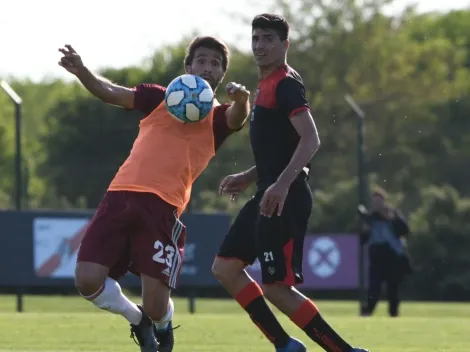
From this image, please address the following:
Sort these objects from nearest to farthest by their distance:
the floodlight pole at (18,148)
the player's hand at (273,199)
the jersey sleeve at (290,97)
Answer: the player's hand at (273,199) < the jersey sleeve at (290,97) < the floodlight pole at (18,148)

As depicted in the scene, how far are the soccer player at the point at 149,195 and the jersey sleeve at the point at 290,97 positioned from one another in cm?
27

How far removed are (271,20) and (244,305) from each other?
6.23ft

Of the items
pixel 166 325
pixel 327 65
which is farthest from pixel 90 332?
pixel 327 65

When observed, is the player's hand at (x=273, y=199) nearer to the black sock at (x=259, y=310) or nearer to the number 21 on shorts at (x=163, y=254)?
the number 21 on shorts at (x=163, y=254)

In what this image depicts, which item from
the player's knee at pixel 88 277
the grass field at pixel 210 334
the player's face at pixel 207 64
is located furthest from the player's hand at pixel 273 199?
the grass field at pixel 210 334

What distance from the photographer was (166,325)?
9133 millimetres

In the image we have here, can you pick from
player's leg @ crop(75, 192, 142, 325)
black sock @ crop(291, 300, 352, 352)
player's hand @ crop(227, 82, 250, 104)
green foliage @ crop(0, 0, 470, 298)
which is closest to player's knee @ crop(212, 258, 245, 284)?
black sock @ crop(291, 300, 352, 352)

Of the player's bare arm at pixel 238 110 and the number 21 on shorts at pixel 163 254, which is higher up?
the player's bare arm at pixel 238 110

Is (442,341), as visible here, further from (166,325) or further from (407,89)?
(407,89)

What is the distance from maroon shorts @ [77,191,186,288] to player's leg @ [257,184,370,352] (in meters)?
0.60

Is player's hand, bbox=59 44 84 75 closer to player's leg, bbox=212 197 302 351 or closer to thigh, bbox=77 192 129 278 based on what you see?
thigh, bbox=77 192 129 278

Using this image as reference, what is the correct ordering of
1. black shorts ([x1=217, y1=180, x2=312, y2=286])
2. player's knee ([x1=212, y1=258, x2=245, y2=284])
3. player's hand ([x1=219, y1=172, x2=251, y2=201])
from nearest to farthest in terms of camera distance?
black shorts ([x1=217, y1=180, x2=312, y2=286])
player's knee ([x1=212, y1=258, x2=245, y2=284])
player's hand ([x1=219, y1=172, x2=251, y2=201])

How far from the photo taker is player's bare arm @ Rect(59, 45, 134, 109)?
27.6ft

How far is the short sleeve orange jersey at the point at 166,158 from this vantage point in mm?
8672
